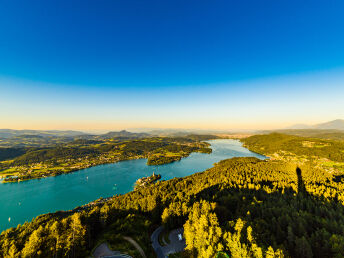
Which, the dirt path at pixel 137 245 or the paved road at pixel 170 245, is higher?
the dirt path at pixel 137 245

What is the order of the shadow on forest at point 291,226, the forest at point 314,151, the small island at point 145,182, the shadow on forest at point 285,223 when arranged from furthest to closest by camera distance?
1. the forest at point 314,151
2. the small island at point 145,182
3. the shadow on forest at point 285,223
4. the shadow on forest at point 291,226

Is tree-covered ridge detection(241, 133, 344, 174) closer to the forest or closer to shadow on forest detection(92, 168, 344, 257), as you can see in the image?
the forest

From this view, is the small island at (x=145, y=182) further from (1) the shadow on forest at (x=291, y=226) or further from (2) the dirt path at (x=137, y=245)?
(2) the dirt path at (x=137, y=245)

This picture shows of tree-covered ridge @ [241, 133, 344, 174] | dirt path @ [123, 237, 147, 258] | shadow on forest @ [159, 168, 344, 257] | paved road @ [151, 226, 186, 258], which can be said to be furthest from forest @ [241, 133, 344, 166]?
dirt path @ [123, 237, 147, 258]

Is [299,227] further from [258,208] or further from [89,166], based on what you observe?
[89,166]

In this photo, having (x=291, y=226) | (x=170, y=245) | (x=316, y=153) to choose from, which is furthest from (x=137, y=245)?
(x=316, y=153)

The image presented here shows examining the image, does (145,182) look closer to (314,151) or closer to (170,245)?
(170,245)

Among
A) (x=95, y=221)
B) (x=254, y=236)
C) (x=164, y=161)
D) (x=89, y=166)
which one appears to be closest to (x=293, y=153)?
(x=164, y=161)

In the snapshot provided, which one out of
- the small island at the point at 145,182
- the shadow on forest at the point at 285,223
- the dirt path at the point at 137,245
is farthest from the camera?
the small island at the point at 145,182

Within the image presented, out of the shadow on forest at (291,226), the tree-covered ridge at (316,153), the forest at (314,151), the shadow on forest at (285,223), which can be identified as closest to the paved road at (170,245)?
the shadow on forest at (285,223)
